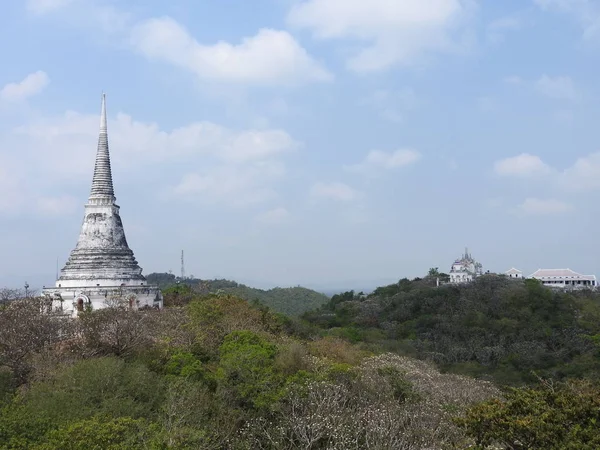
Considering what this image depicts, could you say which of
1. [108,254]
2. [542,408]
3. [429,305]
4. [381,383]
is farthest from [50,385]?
[429,305]

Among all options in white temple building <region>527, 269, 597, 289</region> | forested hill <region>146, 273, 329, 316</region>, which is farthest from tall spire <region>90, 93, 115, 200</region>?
white temple building <region>527, 269, 597, 289</region>

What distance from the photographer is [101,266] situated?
118 ft

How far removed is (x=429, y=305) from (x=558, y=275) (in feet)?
120

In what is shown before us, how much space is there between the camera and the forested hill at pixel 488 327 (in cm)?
4591

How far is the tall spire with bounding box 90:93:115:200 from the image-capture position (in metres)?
38.0

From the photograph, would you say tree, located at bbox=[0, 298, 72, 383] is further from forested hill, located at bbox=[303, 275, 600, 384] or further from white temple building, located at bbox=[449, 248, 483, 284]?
white temple building, located at bbox=[449, 248, 483, 284]

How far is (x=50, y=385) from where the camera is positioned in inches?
701

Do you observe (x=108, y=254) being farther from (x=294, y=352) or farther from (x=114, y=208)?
(x=294, y=352)

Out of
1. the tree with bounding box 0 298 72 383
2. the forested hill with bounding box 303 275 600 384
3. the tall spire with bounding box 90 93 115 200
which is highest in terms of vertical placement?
the tall spire with bounding box 90 93 115 200

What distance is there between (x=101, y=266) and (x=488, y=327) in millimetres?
34326

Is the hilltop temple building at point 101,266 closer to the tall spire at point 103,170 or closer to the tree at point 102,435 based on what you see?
the tall spire at point 103,170

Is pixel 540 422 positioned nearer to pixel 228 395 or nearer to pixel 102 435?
pixel 102 435

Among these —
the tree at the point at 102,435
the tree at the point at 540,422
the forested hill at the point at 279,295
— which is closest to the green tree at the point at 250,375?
the tree at the point at 102,435

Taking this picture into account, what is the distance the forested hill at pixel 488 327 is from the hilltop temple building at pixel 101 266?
16.0 m
